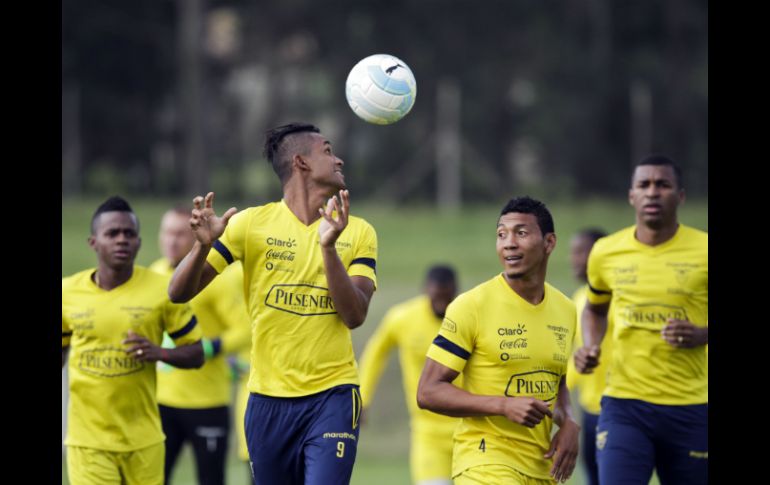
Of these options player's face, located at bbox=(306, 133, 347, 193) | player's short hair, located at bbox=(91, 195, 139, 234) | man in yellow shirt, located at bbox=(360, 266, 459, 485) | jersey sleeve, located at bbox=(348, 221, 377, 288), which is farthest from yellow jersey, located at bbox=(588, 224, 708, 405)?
player's short hair, located at bbox=(91, 195, 139, 234)

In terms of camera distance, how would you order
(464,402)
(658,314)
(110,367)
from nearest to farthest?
(464,402)
(110,367)
(658,314)

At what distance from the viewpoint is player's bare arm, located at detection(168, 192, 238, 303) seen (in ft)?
21.1

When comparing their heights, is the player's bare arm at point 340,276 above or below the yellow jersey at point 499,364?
above

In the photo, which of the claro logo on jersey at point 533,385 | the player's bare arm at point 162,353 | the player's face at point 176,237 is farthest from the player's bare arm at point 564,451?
the player's face at point 176,237

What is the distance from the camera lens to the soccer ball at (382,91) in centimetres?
711

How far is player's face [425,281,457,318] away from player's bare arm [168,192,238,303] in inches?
187

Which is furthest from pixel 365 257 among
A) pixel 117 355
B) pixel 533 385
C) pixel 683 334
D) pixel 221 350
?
→ pixel 221 350

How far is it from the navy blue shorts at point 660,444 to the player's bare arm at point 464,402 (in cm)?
163

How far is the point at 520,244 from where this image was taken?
6727 millimetres

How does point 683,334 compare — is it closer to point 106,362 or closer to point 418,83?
point 106,362

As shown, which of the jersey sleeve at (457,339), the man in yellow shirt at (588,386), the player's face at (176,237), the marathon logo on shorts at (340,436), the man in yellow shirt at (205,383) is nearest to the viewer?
the jersey sleeve at (457,339)

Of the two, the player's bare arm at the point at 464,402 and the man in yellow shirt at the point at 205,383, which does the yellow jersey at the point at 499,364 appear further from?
the man in yellow shirt at the point at 205,383

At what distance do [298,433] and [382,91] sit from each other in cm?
200
